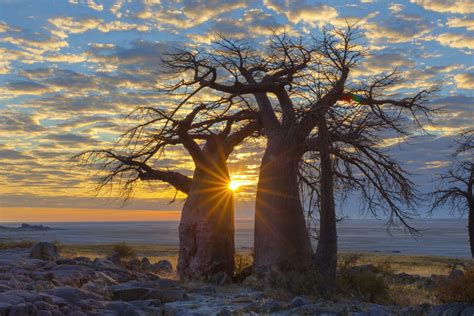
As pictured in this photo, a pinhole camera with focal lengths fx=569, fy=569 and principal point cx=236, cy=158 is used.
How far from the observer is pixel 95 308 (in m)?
9.66

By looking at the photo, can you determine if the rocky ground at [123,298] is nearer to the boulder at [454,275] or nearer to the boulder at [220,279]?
the boulder at [220,279]

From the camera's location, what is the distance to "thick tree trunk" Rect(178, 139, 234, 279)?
15617 mm

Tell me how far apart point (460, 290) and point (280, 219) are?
4.97 metres

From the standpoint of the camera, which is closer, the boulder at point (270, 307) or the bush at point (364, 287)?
the boulder at point (270, 307)

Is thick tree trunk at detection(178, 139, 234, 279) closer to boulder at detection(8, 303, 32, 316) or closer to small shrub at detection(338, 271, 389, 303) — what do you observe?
small shrub at detection(338, 271, 389, 303)

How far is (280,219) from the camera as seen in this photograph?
47.3 ft

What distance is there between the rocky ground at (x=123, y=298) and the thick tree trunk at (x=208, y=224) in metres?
1.34

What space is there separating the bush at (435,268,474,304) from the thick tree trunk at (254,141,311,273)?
3.76 m

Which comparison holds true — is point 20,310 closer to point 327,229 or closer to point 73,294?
point 73,294

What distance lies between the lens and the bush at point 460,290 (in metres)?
10.4

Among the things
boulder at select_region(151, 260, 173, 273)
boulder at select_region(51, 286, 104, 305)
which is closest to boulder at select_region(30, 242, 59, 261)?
boulder at select_region(151, 260, 173, 273)

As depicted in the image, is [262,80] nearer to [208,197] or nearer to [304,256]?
[208,197]

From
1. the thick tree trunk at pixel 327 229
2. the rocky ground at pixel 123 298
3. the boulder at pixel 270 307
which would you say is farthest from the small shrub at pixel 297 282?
the boulder at pixel 270 307

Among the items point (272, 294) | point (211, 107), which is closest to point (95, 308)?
point (272, 294)
